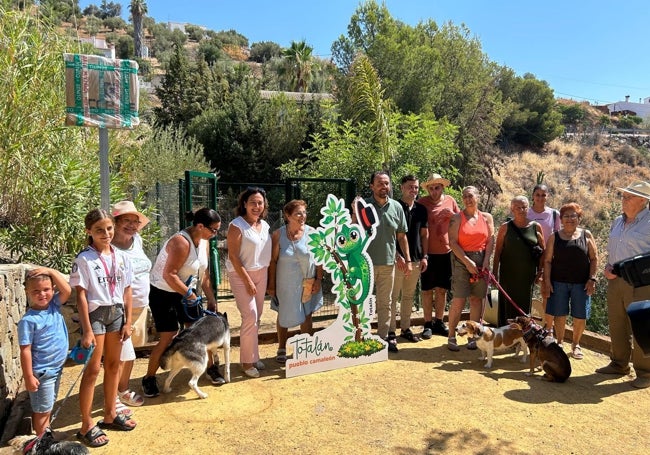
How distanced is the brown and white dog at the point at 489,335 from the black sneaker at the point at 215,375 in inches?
97.8

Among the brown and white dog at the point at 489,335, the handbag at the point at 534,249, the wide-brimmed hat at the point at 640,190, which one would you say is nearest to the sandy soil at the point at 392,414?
the brown and white dog at the point at 489,335

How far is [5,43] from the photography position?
5500 mm

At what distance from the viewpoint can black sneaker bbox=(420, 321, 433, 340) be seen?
6.07m

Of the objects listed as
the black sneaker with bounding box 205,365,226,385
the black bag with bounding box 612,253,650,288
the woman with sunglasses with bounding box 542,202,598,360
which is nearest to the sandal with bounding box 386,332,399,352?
the woman with sunglasses with bounding box 542,202,598,360

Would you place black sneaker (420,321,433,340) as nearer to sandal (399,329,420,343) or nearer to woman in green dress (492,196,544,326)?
sandal (399,329,420,343)

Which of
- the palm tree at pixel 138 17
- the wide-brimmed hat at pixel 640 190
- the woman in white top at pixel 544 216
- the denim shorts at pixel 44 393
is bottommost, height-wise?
the denim shorts at pixel 44 393

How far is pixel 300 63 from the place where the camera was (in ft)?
127

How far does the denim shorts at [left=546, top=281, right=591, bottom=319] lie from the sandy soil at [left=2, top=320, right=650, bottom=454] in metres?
0.63

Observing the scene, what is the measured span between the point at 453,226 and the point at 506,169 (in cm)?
3009

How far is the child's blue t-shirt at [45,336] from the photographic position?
119 inches

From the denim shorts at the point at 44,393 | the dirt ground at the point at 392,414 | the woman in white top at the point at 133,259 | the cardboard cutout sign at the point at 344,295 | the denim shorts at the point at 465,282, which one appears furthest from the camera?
the denim shorts at the point at 465,282

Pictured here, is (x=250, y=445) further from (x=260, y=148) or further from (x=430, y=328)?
(x=260, y=148)

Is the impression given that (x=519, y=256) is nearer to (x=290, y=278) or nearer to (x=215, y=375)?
(x=290, y=278)

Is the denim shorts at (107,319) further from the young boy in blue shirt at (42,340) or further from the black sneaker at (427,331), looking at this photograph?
the black sneaker at (427,331)
